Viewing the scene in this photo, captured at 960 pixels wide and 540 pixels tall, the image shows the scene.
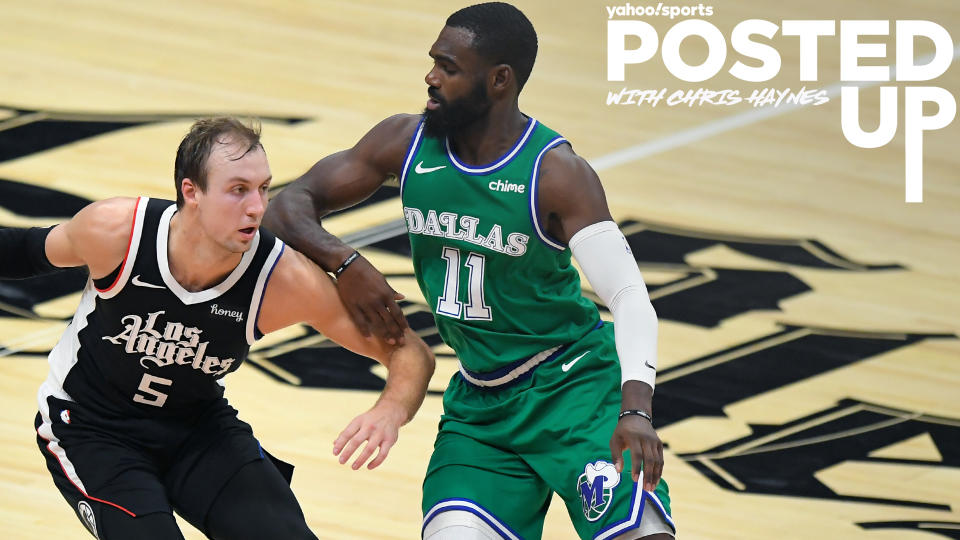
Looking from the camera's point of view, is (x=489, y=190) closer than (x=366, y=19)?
Yes

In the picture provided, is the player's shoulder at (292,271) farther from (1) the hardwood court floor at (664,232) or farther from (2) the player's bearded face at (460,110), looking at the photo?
(1) the hardwood court floor at (664,232)

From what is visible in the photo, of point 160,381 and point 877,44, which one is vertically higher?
point 877,44

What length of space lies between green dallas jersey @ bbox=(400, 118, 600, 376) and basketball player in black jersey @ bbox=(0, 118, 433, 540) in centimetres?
20

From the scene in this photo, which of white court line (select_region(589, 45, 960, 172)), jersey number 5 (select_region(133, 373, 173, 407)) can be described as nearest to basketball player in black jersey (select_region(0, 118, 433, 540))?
jersey number 5 (select_region(133, 373, 173, 407))

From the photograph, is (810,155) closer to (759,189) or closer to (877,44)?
(759,189)

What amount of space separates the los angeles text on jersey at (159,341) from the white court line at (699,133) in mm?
5512

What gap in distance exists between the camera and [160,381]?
4625 mm

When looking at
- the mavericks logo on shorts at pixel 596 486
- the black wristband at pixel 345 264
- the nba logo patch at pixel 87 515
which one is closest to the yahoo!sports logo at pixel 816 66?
the mavericks logo on shorts at pixel 596 486

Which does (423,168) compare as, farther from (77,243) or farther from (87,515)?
(87,515)

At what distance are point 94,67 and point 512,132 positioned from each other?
6647 millimetres

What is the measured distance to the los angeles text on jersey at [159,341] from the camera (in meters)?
4.54

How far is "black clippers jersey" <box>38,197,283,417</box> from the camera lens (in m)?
4.52

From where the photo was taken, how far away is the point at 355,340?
4.78 m

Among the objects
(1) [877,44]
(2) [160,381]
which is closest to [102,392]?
(2) [160,381]
